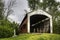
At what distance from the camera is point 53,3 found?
52.1 m

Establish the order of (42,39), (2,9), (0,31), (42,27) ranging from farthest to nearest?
(2,9) → (42,27) → (0,31) → (42,39)

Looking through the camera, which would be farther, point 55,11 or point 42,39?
point 55,11

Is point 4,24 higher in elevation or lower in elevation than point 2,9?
lower

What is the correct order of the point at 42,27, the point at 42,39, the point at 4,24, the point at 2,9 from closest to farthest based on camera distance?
the point at 42,39 < the point at 4,24 < the point at 42,27 < the point at 2,9

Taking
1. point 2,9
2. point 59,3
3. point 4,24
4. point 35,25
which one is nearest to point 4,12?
point 2,9

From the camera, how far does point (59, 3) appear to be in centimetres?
5075

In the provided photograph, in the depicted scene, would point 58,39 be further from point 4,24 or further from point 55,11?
point 55,11

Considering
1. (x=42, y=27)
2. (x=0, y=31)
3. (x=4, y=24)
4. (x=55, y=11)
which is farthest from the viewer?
(x=55, y=11)

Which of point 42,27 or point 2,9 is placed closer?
point 42,27

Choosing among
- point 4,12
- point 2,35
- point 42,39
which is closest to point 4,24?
point 2,35

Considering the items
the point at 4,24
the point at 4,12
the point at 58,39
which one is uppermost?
the point at 4,12

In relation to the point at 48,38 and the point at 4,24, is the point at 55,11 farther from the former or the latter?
the point at 48,38

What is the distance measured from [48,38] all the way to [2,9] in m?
25.8

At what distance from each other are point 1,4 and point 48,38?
87.7ft
